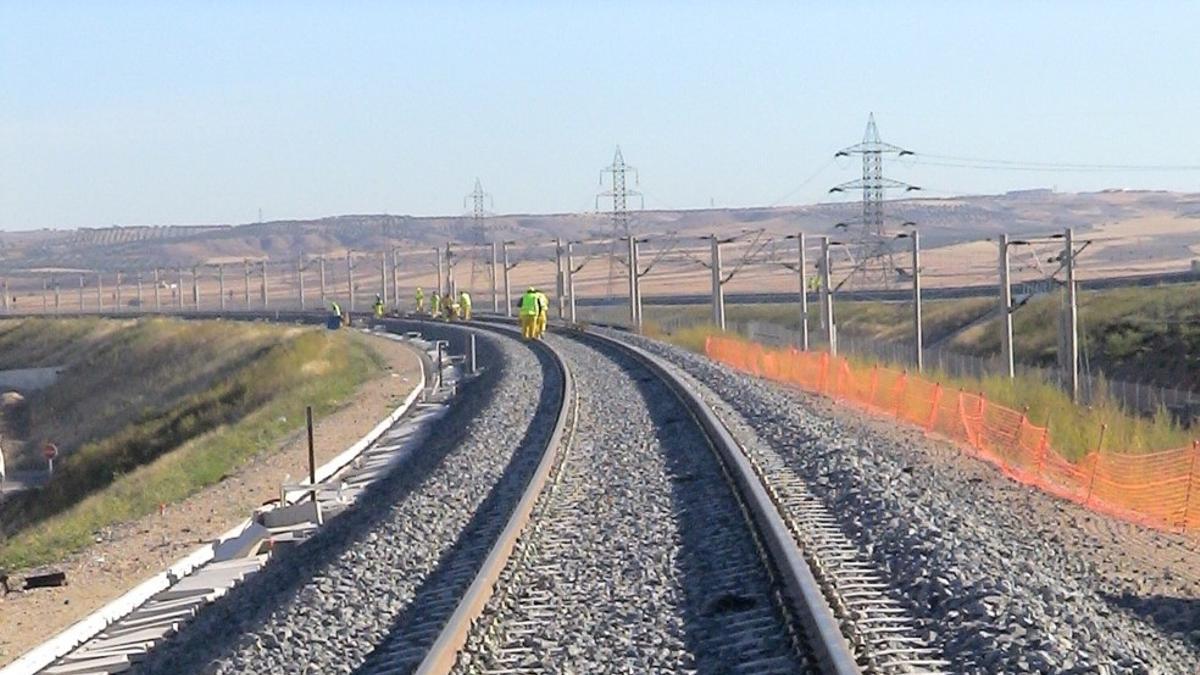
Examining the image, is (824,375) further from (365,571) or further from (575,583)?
(575,583)

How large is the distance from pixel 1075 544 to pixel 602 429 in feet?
A: 29.4

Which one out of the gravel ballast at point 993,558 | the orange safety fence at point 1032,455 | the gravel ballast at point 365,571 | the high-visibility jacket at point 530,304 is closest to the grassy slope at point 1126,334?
the high-visibility jacket at point 530,304

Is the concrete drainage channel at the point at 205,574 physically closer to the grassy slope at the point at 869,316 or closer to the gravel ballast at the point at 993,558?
the gravel ballast at the point at 993,558

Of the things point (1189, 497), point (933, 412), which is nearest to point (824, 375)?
point (933, 412)

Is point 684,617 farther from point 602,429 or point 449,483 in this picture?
point 602,429

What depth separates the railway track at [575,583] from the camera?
1002 cm

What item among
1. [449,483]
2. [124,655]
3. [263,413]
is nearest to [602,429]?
[449,483]

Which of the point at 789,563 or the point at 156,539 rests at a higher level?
the point at 789,563

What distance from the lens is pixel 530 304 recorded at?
54125 mm

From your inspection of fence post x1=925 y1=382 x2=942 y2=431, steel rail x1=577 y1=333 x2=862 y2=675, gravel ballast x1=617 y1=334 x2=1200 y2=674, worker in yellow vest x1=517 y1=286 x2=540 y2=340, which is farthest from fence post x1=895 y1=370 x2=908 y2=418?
worker in yellow vest x1=517 y1=286 x2=540 y2=340

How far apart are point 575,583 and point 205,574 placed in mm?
8571

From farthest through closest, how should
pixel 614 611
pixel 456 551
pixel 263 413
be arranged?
pixel 263 413, pixel 456 551, pixel 614 611

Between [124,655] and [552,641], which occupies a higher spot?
[552,641]

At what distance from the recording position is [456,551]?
47.2 ft
